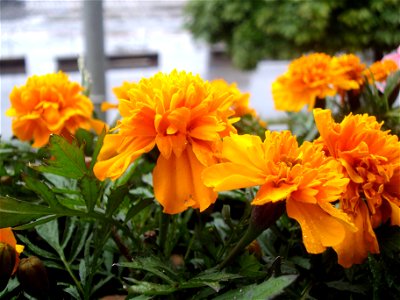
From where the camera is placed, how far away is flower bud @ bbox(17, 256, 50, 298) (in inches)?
11.4

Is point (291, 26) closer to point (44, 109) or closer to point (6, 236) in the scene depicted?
point (44, 109)

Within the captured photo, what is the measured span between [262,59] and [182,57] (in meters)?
0.91

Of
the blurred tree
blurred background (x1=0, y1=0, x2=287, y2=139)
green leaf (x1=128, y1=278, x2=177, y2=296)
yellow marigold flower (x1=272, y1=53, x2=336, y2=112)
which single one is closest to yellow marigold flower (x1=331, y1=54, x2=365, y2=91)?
yellow marigold flower (x1=272, y1=53, x2=336, y2=112)

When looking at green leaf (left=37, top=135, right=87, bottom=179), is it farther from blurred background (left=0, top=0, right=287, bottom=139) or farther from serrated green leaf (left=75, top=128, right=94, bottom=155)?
blurred background (left=0, top=0, right=287, bottom=139)

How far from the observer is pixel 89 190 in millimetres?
315

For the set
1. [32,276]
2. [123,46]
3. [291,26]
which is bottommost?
[123,46]

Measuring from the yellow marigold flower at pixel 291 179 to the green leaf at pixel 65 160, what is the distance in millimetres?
88

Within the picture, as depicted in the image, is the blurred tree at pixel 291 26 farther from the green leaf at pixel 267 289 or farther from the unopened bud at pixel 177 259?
the green leaf at pixel 267 289

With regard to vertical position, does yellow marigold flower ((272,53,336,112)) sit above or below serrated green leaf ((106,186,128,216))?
above

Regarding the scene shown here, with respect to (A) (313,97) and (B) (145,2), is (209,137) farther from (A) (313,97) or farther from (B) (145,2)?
(B) (145,2)

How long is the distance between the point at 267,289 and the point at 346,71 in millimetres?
364

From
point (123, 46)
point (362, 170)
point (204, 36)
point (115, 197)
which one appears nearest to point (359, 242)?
point (362, 170)

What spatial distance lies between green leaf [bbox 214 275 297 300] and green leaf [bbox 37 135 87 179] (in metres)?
0.12

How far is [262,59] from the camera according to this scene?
4.76 metres
